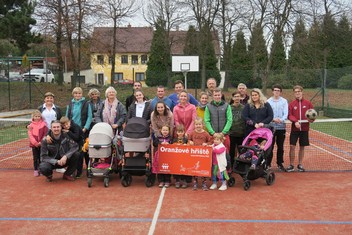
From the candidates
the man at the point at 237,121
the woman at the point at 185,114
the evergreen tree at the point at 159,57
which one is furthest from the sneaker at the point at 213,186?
the evergreen tree at the point at 159,57

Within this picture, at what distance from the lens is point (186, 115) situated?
6770 mm

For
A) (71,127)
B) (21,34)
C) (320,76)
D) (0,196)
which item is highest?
(21,34)

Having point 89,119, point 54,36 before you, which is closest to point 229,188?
point 89,119

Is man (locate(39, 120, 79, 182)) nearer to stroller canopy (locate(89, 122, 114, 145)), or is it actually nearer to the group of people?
the group of people

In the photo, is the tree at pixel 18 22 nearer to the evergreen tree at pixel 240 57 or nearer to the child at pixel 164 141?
the child at pixel 164 141

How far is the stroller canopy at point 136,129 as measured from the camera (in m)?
6.38

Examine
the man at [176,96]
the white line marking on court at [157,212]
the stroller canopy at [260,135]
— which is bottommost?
the white line marking on court at [157,212]

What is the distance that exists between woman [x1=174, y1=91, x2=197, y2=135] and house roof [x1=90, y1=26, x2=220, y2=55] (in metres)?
20.7

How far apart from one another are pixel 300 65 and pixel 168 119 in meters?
29.3

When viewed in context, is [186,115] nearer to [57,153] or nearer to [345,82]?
[57,153]

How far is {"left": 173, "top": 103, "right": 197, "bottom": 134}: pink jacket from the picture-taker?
6.77m

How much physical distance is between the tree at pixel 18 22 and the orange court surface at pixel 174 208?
51.8 ft

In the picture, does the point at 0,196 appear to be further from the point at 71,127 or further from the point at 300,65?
the point at 300,65

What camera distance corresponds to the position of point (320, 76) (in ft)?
66.1
